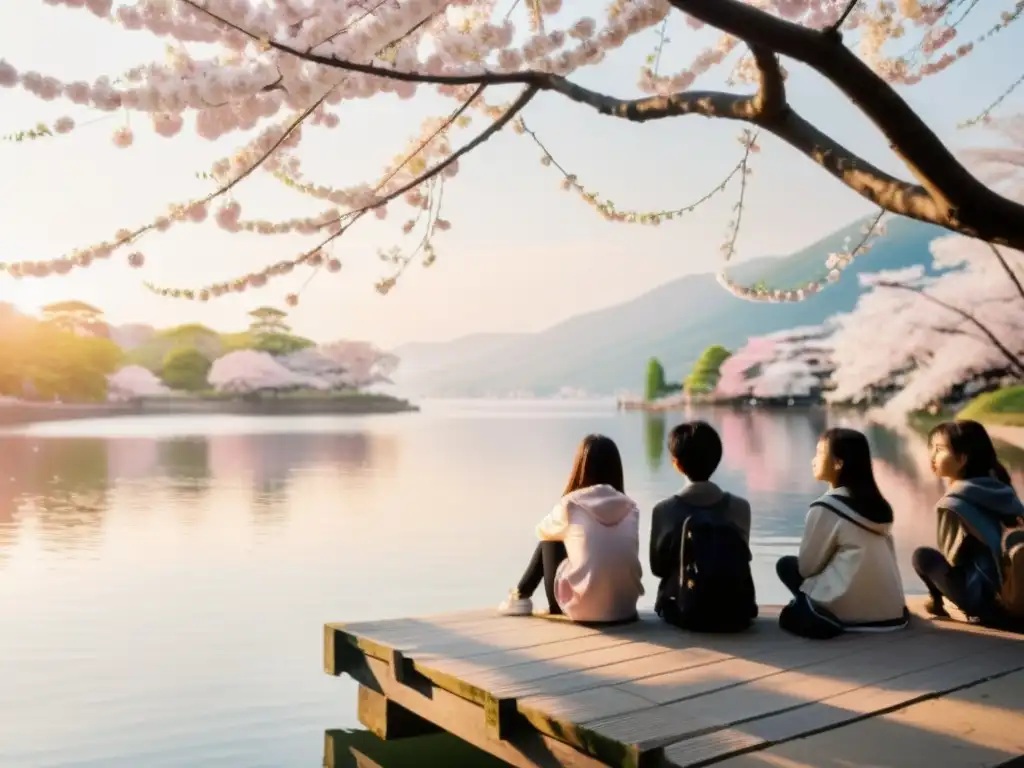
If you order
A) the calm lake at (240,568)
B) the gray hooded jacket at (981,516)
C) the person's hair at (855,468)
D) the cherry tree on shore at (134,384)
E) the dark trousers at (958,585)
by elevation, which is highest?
the cherry tree on shore at (134,384)

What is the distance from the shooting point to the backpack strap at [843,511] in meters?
3.06

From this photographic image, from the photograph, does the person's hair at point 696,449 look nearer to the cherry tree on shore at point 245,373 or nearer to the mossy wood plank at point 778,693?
the mossy wood plank at point 778,693

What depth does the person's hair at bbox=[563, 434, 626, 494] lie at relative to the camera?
327 cm

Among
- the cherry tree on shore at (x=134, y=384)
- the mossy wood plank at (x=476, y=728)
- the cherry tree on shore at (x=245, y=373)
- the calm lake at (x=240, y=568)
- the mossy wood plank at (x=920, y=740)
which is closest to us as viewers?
the mossy wood plank at (x=920, y=740)

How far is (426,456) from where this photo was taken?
56.0 feet

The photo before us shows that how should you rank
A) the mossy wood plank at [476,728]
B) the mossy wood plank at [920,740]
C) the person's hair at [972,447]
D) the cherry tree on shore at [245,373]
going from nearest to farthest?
the mossy wood plank at [920,740] → the mossy wood plank at [476,728] → the person's hair at [972,447] → the cherry tree on shore at [245,373]

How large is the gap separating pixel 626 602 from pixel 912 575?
3842mm

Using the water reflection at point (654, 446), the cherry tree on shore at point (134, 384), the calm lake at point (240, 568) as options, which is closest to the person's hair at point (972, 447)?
the calm lake at point (240, 568)

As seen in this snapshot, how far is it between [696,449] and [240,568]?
4.68 meters

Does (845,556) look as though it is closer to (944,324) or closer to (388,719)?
(388,719)

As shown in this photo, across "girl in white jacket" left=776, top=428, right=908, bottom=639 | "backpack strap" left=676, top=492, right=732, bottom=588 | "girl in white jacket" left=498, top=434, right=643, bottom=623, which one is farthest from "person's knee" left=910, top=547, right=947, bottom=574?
"girl in white jacket" left=498, top=434, right=643, bottom=623

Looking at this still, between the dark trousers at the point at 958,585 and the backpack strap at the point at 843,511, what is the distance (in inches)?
12.5

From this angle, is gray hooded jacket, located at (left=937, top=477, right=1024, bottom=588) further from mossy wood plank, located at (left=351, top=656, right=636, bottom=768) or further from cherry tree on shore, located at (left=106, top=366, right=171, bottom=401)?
cherry tree on shore, located at (left=106, top=366, right=171, bottom=401)

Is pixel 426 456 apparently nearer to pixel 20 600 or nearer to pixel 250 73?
pixel 20 600
